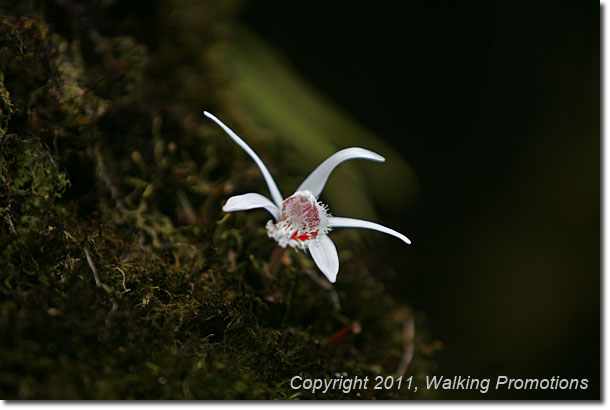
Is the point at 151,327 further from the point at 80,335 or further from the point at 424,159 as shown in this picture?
the point at 424,159

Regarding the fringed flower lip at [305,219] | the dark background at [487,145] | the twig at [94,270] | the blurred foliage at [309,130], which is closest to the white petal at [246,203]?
the fringed flower lip at [305,219]

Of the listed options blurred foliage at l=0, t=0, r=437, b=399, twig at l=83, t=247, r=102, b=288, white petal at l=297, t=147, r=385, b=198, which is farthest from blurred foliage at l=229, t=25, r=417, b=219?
twig at l=83, t=247, r=102, b=288

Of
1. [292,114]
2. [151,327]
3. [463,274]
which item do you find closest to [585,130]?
[463,274]

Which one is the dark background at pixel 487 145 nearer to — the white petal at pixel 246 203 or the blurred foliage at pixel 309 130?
the blurred foliage at pixel 309 130

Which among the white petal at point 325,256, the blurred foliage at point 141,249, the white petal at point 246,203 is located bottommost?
the blurred foliage at point 141,249

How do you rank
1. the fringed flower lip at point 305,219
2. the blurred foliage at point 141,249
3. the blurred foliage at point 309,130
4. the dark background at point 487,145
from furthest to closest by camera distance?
the dark background at point 487,145 → the blurred foliage at point 309,130 → the fringed flower lip at point 305,219 → the blurred foliage at point 141,249

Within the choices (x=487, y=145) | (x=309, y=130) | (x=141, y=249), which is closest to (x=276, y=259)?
(x=141, y=249)

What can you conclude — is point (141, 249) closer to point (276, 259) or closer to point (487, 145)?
point (276, 259)
